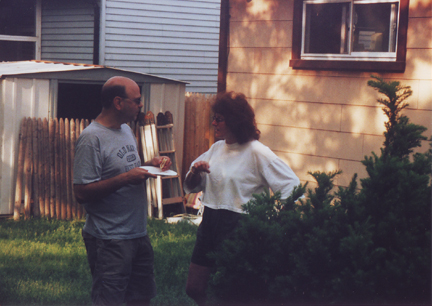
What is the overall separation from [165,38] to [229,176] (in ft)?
39.8

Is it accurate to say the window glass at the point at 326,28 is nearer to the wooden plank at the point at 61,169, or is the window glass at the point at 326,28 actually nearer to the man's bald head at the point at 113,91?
the man's bald head at the point at 113,91

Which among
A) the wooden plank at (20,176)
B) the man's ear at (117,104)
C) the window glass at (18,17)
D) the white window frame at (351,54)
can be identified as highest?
the window glass at (18,17)

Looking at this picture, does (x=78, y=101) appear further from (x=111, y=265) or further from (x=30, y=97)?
(x=111, y=265)

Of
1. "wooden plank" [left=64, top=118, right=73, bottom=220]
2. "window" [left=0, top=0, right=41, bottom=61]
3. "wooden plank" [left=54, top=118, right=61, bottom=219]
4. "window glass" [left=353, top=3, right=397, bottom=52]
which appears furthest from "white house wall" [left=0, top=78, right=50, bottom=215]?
"window" [left=0, top=0, right=41, bottom=61]

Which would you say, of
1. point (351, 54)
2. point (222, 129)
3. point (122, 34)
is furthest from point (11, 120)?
point (122, 34)

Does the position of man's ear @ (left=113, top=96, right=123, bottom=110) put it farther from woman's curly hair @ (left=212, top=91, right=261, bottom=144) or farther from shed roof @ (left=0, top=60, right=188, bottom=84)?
shed roof @ (left=0, top=60, right=188, bottom=84)

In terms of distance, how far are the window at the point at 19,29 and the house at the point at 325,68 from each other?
9.30m

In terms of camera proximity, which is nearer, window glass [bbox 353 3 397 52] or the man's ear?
the man's ear

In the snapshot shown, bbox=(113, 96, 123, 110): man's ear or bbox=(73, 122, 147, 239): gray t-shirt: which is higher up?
bbox=(113, 96, 123, 110): man's ear

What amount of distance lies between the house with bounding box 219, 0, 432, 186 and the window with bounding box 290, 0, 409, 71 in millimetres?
12

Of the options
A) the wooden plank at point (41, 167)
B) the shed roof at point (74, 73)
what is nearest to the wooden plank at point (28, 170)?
the wooden plank at point (41, 167)

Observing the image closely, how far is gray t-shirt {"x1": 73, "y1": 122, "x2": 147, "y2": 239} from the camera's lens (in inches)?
130

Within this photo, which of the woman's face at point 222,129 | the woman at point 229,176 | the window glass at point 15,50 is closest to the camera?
the woman at point 229,176

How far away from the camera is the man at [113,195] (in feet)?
10.8
